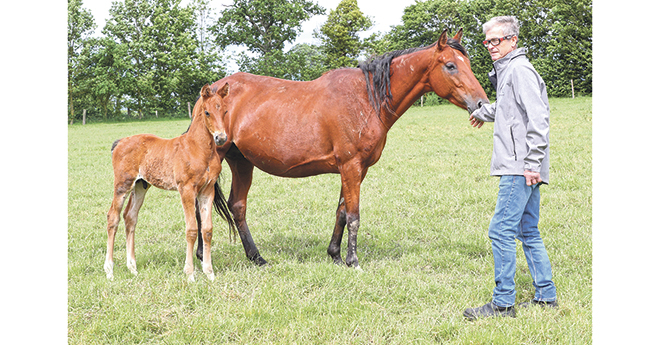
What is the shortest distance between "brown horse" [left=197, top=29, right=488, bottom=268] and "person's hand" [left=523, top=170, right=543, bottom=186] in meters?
1.29

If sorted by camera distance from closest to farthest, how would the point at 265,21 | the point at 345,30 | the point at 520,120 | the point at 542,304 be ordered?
1. the point at 520,120
2. the point at 542,304
3. the point at 345,30
4. the point at 265,21

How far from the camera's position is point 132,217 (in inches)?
187

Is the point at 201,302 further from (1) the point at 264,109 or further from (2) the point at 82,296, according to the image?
(1) the point at 264,109

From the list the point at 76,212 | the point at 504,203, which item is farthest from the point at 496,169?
the point at 76,212

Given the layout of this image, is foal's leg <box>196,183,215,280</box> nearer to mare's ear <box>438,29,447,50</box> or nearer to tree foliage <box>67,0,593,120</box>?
mare's ear <box>438,29,447,50</box>

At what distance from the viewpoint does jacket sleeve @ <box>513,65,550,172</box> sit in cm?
343

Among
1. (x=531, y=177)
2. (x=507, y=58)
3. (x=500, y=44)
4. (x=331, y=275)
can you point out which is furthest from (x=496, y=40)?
(x=331, y=275)

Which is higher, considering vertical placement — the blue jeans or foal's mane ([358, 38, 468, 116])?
foal's mane ([358, 38, 468, 116])

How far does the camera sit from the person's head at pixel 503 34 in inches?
145

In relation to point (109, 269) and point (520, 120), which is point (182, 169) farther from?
point (520, 120)

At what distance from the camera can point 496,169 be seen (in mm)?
3682

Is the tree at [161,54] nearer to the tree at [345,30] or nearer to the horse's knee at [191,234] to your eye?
the tree at [345,30]

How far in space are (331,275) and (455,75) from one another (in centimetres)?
235

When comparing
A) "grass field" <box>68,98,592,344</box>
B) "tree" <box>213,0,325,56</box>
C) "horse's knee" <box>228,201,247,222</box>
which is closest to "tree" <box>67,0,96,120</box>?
"tree" <box>213,0,325,56</box>
